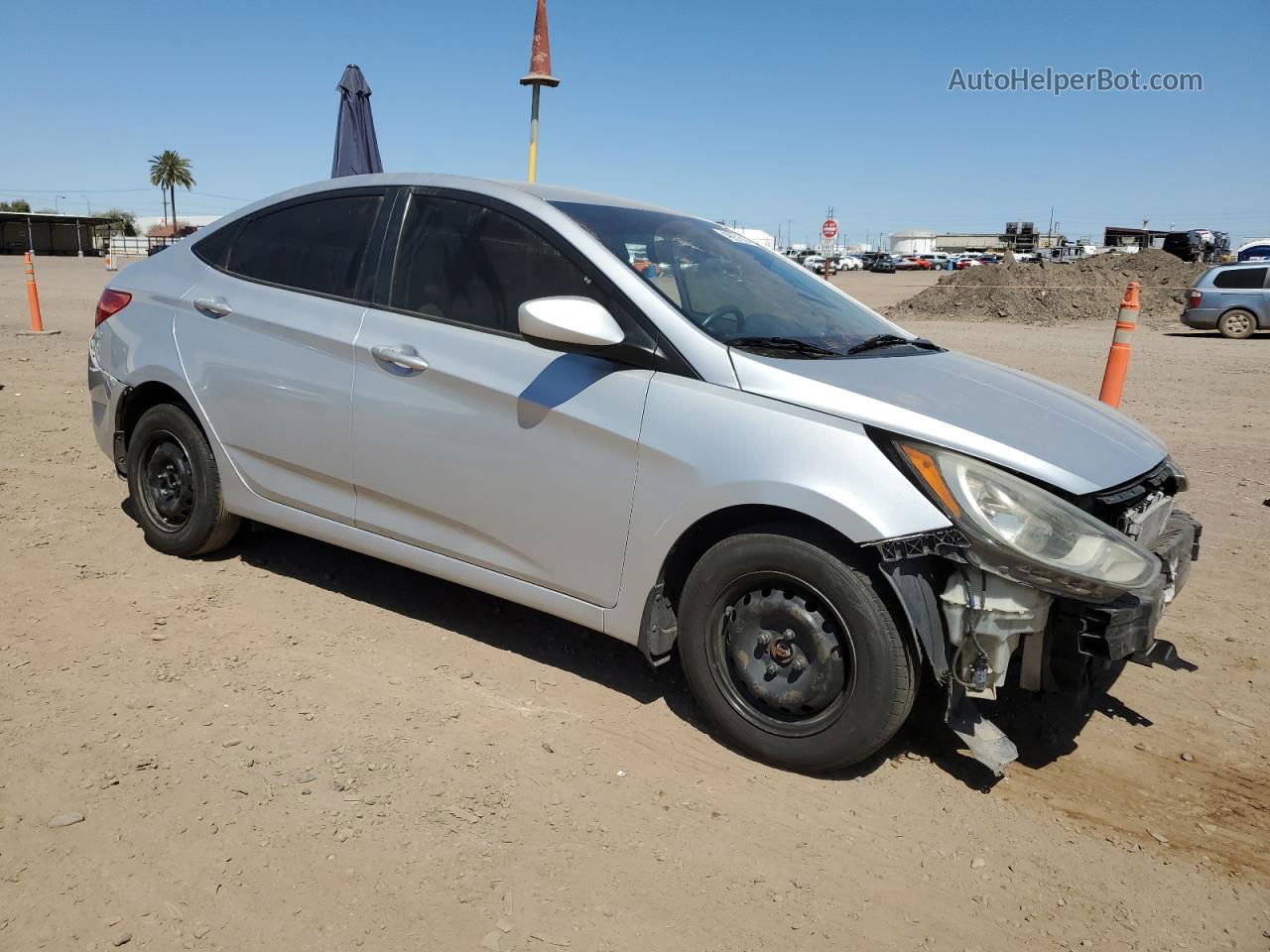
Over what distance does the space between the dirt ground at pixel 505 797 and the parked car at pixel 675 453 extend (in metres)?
0.28

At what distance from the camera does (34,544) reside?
491cm

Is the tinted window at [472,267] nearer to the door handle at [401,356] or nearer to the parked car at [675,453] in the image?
the parked car at [675,453]

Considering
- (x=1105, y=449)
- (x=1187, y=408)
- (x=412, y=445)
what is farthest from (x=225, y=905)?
(x=1187, y=408)

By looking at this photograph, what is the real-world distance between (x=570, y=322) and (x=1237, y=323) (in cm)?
2199

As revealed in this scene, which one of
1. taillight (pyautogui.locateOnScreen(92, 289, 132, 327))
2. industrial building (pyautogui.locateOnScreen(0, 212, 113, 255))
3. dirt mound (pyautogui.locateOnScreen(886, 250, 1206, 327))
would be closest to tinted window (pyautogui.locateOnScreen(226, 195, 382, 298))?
taillight (pyautogui.locateOnScreen(92, 289, 132, 327))

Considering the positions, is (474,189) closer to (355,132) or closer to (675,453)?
(675,453)

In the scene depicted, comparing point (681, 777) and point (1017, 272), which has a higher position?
point (1017, 272)

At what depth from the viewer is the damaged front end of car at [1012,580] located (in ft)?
8.90

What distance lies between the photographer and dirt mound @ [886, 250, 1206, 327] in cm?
2594

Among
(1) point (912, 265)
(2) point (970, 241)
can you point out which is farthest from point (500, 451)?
(2) point (970, 241)

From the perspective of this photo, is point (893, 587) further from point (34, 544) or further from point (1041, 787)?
point (34, 544)

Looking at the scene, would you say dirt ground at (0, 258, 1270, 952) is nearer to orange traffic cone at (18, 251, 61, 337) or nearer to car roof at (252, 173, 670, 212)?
car roof at (252, 173, 670, 212)

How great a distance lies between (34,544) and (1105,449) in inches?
193

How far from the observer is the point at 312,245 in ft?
13.7
